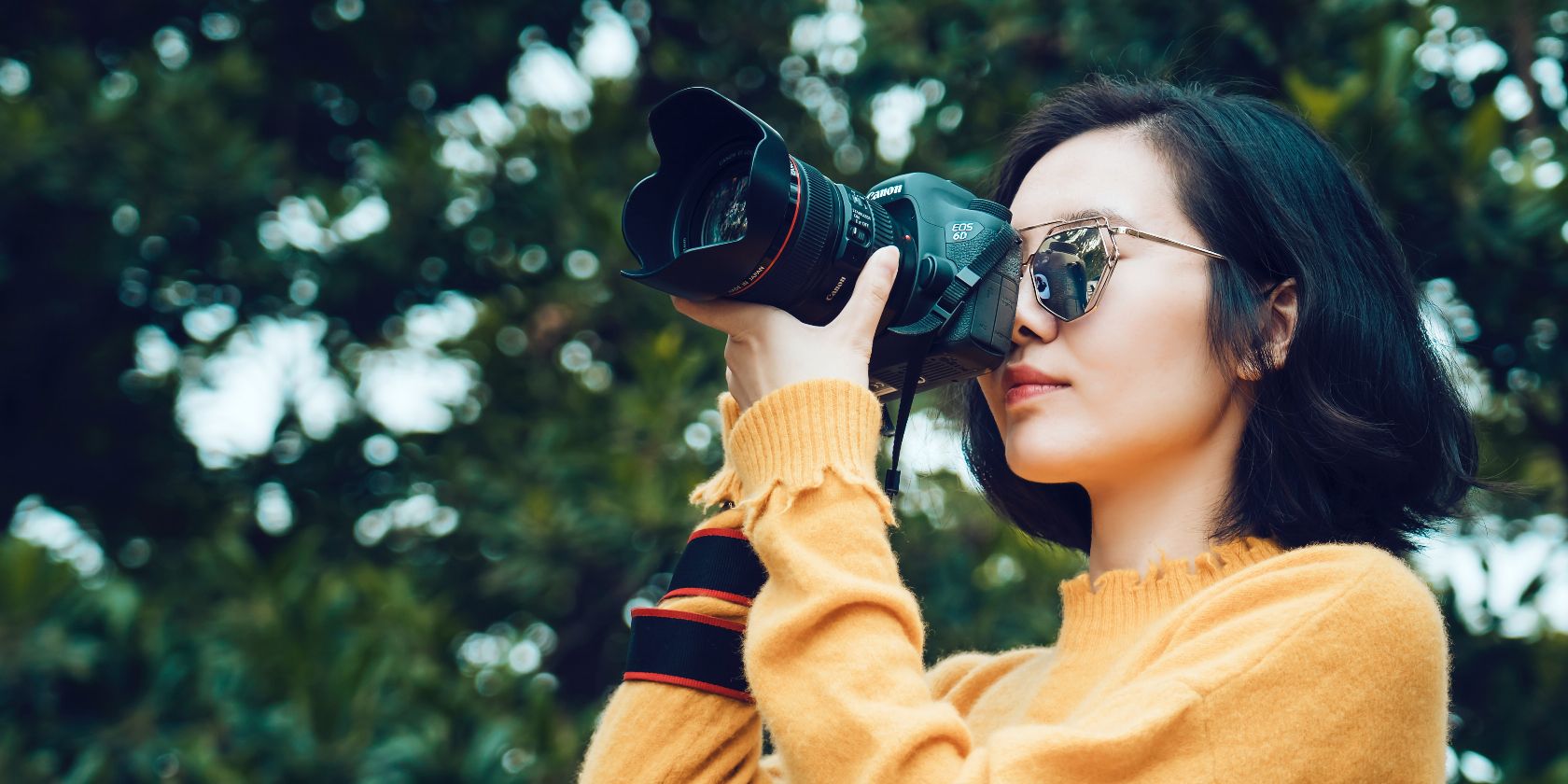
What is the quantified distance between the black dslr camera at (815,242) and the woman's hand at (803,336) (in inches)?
0.7

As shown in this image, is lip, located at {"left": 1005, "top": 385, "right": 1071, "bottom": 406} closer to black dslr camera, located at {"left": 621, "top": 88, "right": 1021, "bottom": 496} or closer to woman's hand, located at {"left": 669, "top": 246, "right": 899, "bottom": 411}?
black dslr camera, located at {"left": 621, "top": 88, "right": 1021, "bottom": 496}

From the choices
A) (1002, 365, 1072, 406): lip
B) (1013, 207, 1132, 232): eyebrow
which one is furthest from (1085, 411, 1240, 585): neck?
(1013, 207, 1132, 232): eyebrow

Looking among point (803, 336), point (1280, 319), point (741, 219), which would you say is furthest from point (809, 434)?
point (1280, 319)

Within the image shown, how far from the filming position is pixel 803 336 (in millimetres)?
1170

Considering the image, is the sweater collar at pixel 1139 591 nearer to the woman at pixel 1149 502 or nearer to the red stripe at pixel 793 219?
the woman at pixel 1149 502

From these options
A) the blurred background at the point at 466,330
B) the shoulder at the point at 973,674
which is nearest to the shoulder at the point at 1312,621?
the shoulder at the point at 973,674

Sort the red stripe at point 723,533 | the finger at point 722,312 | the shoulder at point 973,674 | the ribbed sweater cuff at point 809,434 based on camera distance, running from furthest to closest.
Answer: the shoulder at point 973,674
the red stripe at point 723,533
the finger at point 722,312
the ribbed sweater cuff at point 809,434

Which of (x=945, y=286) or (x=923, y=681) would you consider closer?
(x=923, y=681)

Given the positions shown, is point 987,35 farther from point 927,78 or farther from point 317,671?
point 317,671

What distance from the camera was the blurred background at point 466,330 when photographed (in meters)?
2.51

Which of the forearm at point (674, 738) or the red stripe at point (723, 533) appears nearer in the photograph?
the forearm at point (674, 738)

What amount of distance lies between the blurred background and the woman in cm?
101

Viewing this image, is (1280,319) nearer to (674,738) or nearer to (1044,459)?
(1044,459)

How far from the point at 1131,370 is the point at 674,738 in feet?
1.66
